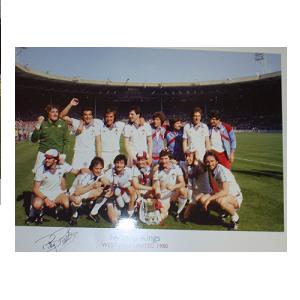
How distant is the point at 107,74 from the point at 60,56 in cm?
59

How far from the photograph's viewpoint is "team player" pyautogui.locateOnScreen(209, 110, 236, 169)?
13.3 ft

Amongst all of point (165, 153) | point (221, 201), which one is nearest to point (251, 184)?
point (221, 201)

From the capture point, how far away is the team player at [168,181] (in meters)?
4.02

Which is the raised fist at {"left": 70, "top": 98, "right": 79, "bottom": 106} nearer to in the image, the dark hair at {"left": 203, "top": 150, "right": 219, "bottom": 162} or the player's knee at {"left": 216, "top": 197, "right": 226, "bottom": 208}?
the dark hair at {"left": 203, "top": 150, "right": 219, "bottom": 162}

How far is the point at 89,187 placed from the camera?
13.3ft

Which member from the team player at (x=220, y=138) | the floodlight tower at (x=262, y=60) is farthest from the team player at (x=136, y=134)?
the floodlight tower at (x=262, y=60)

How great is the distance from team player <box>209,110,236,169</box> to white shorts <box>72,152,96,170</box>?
1.49 metres

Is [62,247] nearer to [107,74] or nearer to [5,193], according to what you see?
[5,193]

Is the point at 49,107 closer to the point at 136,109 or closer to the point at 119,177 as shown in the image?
the point at 136,109

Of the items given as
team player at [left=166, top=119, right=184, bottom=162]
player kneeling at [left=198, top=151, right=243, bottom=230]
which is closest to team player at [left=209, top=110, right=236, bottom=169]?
player kneeling at [left=198, top=151, right=243, bottom=230]

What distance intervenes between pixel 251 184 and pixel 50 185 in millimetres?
2464

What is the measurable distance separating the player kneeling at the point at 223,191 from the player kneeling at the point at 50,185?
1.62 m

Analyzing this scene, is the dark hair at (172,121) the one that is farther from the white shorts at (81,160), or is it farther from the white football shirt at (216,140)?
the white shorts at (81,160)
